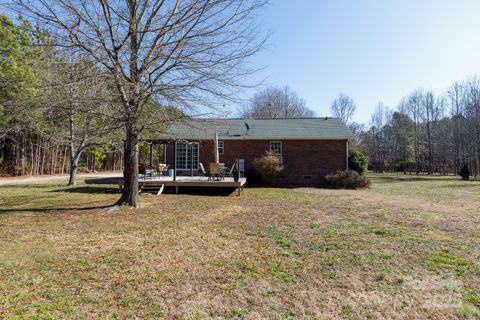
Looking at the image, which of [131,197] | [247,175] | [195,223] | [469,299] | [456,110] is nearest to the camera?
[469,299]

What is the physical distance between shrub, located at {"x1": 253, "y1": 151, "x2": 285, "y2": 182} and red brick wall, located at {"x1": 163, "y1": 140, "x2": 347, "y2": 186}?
1.04 m

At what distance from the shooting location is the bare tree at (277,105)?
4553 cm

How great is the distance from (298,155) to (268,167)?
277 cm

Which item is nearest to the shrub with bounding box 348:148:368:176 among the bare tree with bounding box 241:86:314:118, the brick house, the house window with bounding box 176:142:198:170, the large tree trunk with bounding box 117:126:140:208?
the brick house

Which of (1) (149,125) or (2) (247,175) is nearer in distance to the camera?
(1) (149,125)

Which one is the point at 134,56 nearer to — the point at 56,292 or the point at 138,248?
the point at 138,248

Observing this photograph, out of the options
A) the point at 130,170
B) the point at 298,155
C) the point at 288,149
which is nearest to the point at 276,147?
the point at 288,149

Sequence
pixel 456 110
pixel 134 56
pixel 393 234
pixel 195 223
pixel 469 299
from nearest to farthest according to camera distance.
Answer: pixel 469 299 < pixel 393 234 < pixel 195 223 < pixel 134 56 < pixel 456 110

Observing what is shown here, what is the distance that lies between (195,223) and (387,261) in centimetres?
443

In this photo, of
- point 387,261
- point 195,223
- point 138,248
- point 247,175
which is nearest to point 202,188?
point 247,175

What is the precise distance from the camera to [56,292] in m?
3.66

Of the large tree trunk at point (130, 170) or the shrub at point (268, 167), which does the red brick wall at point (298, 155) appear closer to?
the shrub at point (268, 167)

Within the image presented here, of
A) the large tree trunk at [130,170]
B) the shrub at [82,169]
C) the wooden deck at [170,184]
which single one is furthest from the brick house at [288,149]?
the shrub at [82,169]

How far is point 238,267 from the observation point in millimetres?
4555
